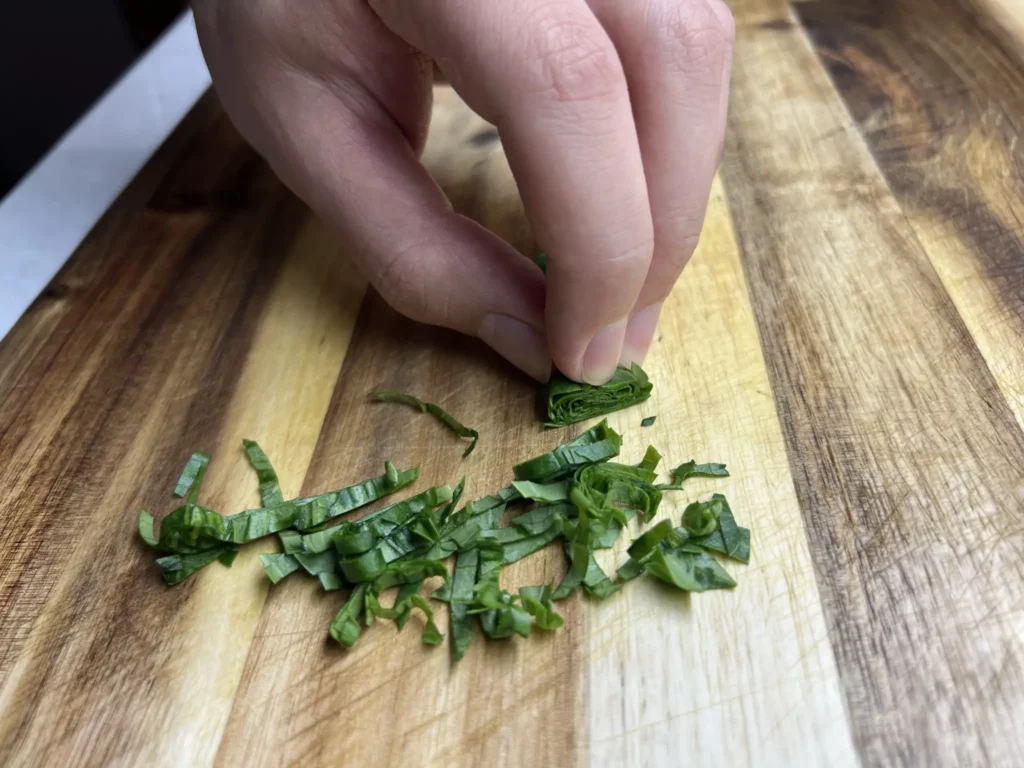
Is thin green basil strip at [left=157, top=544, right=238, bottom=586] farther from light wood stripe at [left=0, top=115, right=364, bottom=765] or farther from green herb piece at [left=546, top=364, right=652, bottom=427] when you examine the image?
green herb piece at [left=546, top=364, right=652, bottom=427]

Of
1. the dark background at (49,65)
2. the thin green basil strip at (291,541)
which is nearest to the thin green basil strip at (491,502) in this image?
the thin green basil strip at (291,541)

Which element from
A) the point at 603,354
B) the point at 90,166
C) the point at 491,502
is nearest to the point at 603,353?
the point at 603,354

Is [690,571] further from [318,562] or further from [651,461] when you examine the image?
[318,562]

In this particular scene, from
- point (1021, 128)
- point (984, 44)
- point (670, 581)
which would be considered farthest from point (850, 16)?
point (670, 581)

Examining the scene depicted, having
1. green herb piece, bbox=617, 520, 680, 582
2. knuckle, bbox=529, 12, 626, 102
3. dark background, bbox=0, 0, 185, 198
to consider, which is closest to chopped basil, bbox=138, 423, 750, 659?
green herb piece, bbox=617, 520, 680, 582

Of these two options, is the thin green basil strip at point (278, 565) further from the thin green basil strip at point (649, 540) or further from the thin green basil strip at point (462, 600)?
the thin green basil strip at point (649, 540)

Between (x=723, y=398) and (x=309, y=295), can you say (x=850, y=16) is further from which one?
(x=309, y=295)
